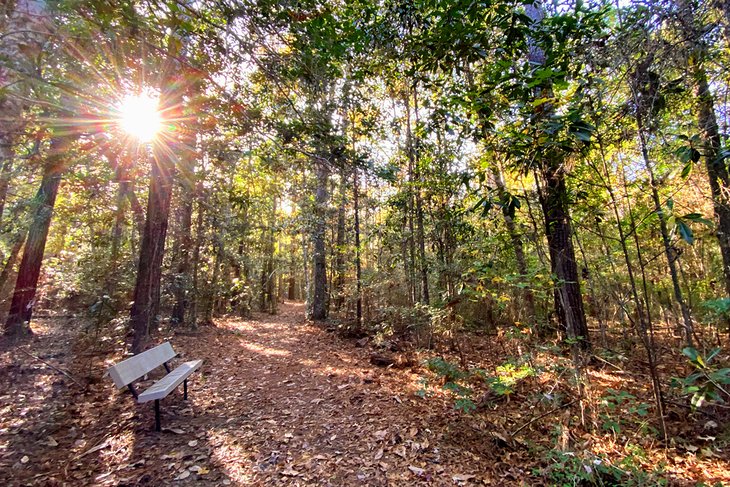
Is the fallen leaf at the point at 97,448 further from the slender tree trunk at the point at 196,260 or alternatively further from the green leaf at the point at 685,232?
the slender tree trunk at the point at 196,260

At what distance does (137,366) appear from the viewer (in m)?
4.03

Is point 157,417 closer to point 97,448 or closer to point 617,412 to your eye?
point 97,448

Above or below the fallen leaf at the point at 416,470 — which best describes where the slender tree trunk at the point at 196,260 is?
above

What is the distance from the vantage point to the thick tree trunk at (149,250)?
5957 millimetres

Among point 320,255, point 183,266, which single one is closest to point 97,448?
point 183,266

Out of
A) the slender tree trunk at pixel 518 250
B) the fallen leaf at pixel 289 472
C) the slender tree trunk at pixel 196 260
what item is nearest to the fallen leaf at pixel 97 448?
the fallen leaf at pixel 289 472

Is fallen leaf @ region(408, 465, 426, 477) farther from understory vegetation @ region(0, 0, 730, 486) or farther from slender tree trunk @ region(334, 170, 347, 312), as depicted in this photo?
slender tree trunk @ region(334, 170, 347, 312)

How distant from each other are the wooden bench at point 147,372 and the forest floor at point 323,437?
42 cm

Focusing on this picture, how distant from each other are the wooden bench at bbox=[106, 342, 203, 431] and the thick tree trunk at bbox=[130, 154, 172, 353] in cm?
136

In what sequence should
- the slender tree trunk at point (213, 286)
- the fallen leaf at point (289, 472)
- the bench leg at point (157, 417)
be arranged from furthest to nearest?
the slender tree trunk at point (213, 286)
the bench leg at point (157, 417)
the fallen leaf at point (289, 472)

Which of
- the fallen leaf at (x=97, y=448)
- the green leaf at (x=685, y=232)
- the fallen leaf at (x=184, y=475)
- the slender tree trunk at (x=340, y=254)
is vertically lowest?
the fallen leaf at (x=184, y=475)

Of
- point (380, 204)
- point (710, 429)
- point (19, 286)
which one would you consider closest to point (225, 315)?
point (19, 286)

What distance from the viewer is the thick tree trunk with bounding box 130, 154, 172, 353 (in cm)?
596

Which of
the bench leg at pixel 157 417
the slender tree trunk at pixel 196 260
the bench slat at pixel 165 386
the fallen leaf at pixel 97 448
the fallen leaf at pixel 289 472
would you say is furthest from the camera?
the slender tree trunk at pixel 196 260
